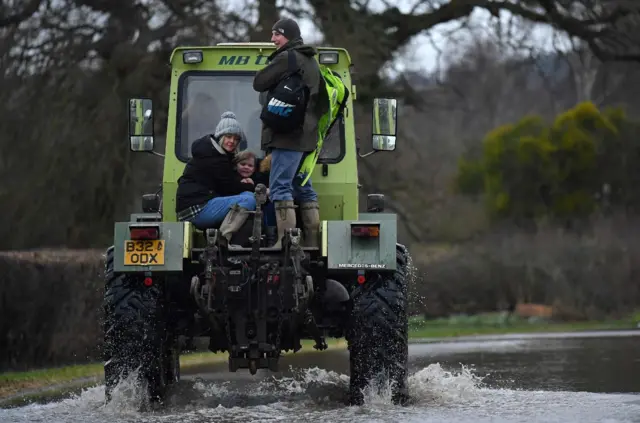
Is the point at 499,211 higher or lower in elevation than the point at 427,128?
lower

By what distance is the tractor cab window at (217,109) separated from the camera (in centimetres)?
1329

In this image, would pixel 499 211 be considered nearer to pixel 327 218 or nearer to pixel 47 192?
pixel 47 192

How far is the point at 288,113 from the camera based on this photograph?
11.8 metres

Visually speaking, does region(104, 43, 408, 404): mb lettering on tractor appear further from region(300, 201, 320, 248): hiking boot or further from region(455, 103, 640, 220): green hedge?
region(455, 103, 640, 220): green hedge

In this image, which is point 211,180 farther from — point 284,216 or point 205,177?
point 284,216

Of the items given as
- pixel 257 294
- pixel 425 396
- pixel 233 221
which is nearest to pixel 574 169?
pixel 425 396

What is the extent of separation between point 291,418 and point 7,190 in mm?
15887

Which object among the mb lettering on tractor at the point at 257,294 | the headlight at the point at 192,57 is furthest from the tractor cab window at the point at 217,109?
the mb lettering on tractor at the point at 257,294

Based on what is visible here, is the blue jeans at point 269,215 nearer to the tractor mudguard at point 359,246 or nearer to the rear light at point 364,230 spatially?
the tractor mudguard at point 359,246

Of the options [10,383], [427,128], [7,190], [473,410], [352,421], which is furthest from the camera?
[427,128]

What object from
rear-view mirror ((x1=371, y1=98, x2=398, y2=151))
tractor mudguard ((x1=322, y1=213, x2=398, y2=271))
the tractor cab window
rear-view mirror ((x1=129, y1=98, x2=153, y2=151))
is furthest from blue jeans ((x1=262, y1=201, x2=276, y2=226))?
rear-view mirror ((x1=129, y1=98, x2=153, y2=151))

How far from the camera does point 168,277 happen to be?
12.3m

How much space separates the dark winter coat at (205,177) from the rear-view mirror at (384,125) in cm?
167

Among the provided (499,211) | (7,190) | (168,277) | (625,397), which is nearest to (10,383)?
(168,277)
